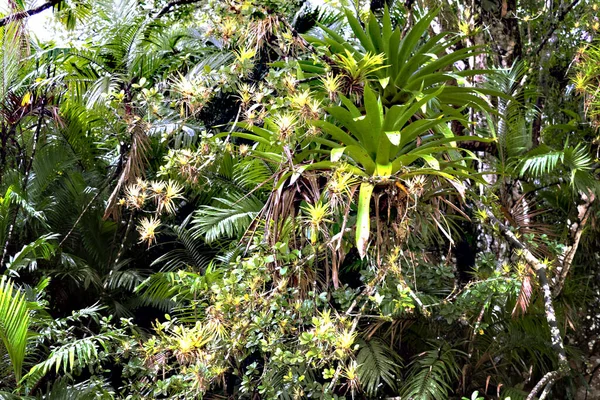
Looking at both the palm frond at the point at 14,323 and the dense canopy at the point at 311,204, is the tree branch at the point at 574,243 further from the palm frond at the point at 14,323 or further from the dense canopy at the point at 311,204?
the palm frond at the point at 14,323

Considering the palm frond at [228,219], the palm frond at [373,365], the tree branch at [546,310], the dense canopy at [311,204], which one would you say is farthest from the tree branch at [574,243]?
the palm frond at [228,219]

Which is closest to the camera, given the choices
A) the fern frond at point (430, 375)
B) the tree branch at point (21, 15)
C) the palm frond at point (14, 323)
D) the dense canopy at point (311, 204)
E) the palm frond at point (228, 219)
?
the dense canopy at point (311, 204)

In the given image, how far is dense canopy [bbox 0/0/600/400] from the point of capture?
129 inches

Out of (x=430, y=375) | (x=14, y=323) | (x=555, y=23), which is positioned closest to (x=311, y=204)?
(x=430, y=375)

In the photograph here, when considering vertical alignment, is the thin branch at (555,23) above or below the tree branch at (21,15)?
below

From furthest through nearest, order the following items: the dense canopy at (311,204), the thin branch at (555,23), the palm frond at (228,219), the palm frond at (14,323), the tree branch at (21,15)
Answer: the thin branch at (555,23) < the palm frond at (228,219) < the tree branch at (21,15) < the palm frond at (14,323) < the dense canopy at (311,204)

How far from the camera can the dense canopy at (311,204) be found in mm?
3289

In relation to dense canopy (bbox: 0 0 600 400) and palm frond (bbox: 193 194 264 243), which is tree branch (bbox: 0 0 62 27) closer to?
dense canopy (bbox: 0 0 600 400)

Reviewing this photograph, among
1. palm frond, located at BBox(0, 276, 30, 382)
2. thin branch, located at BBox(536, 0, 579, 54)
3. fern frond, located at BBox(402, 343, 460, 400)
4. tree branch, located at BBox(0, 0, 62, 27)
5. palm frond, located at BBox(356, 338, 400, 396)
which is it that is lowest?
fern frond, located at BBox(402, 343, 460, 400)

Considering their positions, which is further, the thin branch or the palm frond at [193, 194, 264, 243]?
the thin branch

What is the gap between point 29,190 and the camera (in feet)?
17.6

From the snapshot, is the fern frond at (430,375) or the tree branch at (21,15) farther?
the tree branch at (21,15)

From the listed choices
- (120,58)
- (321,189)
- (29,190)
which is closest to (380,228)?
(321,189)

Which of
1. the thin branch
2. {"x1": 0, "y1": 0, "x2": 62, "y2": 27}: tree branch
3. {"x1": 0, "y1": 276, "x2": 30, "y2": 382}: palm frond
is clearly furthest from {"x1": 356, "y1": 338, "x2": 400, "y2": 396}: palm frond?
{"x1": 0, "y1": 0, "x2": 62, "y2": 27}: tree branch
